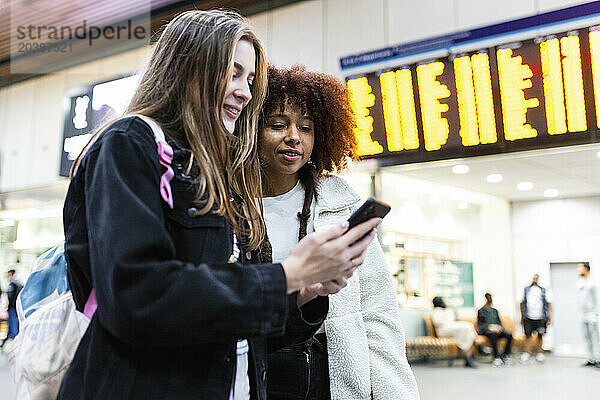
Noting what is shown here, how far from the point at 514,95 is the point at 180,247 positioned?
3518 millimetres

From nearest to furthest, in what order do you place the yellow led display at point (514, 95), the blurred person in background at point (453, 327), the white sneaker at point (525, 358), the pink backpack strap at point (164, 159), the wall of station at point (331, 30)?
the pink backpack strap at point (164, 159) → the yellow led display at point (514, 95) → the wall of station at point (331, 30) → the white sneaker at point (525, 358) → the blurred person in background at point (453, 327)

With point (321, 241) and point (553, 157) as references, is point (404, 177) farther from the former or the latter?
point (321, 241)

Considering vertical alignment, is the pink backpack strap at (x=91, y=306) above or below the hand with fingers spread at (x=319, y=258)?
below

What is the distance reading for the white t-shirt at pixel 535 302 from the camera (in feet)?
19.4

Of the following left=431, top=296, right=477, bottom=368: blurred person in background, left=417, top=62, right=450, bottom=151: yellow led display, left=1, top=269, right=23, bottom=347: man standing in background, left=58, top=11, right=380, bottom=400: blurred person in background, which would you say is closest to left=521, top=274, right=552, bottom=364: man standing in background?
left=431, top=296, right=477, bottom=368: blurred person in background

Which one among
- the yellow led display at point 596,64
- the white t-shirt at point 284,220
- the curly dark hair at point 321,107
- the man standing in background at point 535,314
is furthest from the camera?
the man standing in background at point 535,314

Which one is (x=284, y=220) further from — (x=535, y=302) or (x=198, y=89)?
(x=535, y=302)

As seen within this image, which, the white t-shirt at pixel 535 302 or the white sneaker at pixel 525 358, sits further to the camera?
the white sneaker at pixel 525 358

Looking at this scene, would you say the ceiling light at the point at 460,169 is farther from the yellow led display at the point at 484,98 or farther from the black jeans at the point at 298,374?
the black jeans at the point at 298,374

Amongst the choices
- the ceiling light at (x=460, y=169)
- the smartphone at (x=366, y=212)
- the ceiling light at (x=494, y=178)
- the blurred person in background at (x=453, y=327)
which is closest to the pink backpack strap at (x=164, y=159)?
the smartphone at (x=366, y=212)

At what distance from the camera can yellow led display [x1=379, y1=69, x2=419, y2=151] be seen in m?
4.51

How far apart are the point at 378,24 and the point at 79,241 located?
17.2 ft

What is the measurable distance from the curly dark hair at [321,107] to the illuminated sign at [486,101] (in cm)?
155

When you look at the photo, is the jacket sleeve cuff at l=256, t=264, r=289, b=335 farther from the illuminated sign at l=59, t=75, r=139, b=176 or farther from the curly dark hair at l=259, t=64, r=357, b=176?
the illuminated sign at l=59, t=75, r=139, b=176
